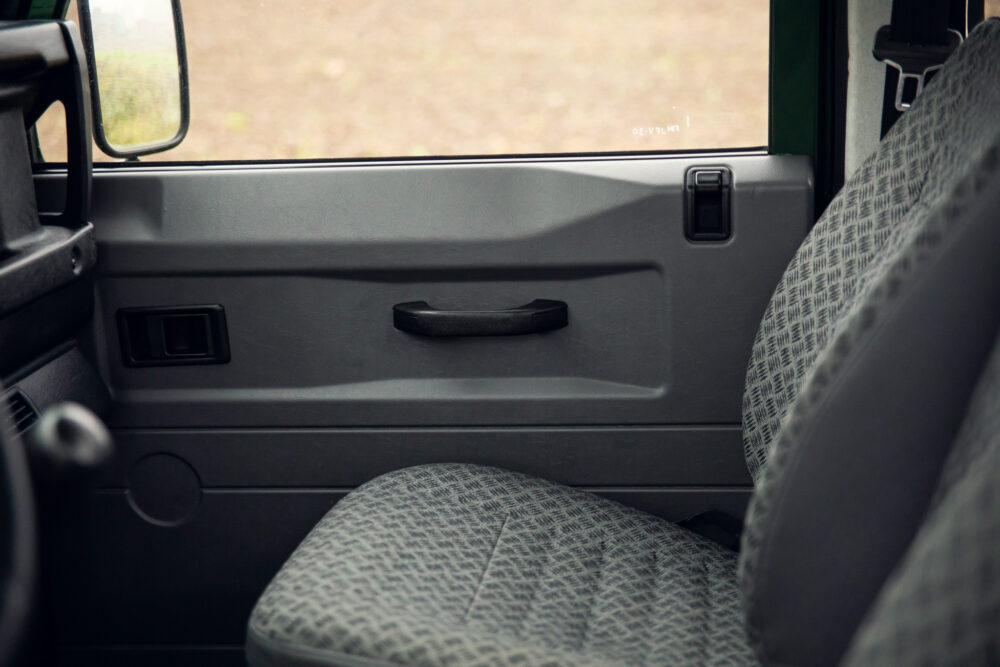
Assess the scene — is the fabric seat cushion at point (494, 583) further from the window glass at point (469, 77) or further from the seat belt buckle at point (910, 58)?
the seat belt buckle at point (910, 58)

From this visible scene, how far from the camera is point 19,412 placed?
4.59ft

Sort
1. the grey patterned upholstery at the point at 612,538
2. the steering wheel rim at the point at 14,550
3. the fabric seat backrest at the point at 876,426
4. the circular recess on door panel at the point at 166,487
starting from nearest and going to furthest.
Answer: the steering wheel rim at the point at 14,550 → the fabric seat backrest at the point at 876,426 → the grey patterned upholstery at the point at 612,538 → the circular recess on door panel at the point at 166,487

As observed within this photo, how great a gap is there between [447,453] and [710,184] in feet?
1.78

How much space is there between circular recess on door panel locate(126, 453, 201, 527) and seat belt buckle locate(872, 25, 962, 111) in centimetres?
115

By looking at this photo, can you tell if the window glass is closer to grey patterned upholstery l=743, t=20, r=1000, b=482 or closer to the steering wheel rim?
grey patterned upholstery l=743, t=20, r=1000, b=482

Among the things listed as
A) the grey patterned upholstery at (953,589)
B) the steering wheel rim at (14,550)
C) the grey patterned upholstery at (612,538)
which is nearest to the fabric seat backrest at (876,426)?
the grey patterned upholstery at (612,538)

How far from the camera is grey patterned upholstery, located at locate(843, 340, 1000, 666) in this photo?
0.58 meters

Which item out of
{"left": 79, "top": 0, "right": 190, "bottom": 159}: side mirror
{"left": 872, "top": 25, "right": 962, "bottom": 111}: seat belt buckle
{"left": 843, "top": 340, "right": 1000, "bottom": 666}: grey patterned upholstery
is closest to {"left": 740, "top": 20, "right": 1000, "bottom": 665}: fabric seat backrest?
{"left": 843, "top": 340, "right": 1000, "bottom": 666}: grey patterned upholstery

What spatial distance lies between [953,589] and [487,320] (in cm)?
102

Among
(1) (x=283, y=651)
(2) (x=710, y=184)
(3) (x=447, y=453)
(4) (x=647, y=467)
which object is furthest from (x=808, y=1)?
(1) (x=283, y=651)

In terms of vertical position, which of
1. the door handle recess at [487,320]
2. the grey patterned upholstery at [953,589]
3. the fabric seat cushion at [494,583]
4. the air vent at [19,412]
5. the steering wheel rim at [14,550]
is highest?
Result: the steering wheel rim at [14,550]

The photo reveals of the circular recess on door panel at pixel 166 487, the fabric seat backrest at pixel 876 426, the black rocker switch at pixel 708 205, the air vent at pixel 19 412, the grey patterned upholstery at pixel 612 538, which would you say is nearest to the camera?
the fabric seat backrest at pixel 876 426

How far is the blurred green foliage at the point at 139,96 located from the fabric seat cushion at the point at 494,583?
65 centimetres

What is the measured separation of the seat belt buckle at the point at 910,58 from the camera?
144 cm
